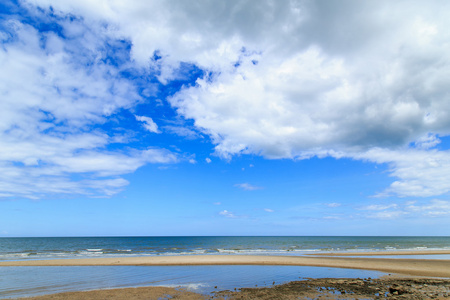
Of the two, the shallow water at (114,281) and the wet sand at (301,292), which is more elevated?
the wet sand at (301,292)

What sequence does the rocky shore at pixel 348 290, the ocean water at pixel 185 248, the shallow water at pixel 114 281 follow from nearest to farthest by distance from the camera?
1. the rocky shore at pixel 348 290
2. the shallow water at pixel 114 281
3. the ocean water at pixel 185 248

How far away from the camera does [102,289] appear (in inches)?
620

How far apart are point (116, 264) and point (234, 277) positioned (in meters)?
15.9

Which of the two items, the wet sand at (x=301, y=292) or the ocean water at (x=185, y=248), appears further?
the ocean water at (x=185, y=248)

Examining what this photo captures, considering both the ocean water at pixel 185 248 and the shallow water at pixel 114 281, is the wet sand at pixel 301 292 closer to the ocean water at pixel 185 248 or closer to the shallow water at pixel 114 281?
the shallow water at pixel 114 281

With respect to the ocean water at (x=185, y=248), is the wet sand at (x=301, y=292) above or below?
above

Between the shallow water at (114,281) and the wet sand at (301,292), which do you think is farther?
the shallow water at (114,281)

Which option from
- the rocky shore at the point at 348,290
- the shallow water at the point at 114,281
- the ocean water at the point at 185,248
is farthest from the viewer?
the ocean water at the point at 185,248

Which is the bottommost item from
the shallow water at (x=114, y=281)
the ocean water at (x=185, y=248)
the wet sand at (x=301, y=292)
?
the ocean water at (x=185, y=248)

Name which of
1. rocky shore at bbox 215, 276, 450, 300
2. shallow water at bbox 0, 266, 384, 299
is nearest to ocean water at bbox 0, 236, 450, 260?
shallow water at bbox 0, 266, 384, 299

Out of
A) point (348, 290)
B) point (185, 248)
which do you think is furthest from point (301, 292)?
point (185, 248)

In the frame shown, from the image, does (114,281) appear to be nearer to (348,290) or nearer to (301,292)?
(301,292)

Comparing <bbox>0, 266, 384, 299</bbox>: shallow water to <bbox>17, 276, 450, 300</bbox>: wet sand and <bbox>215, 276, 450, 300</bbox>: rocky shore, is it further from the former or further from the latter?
<bbox>215, 276, 450, 300</bbox>: rocky shore

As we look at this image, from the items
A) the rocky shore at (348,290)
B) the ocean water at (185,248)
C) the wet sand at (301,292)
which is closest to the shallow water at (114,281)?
the wet sand at (301,292)
